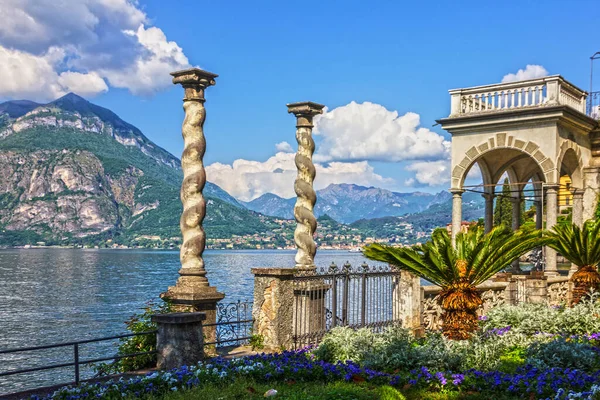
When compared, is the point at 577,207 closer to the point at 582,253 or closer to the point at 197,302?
the point at 582,253

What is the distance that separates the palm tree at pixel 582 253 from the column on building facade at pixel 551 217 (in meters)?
2.74

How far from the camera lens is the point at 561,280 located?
70.1 ft


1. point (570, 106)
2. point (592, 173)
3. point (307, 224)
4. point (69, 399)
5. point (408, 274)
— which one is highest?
point (570, 106)

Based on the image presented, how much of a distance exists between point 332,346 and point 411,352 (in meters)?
1.48

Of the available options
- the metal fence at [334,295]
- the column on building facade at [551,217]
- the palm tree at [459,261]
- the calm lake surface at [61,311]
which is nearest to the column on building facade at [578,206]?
the column on building facade at [551,217]

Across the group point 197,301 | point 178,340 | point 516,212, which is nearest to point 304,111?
point 197,301

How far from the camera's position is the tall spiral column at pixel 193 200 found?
13258 millimetres

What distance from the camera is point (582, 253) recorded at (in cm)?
1873

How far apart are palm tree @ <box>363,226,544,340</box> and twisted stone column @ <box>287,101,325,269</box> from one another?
11.7ft

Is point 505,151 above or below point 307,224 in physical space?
above

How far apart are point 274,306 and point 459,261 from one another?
3.56m

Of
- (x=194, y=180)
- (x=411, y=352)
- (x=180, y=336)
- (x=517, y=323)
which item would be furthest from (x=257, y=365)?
(x=517, y=323)

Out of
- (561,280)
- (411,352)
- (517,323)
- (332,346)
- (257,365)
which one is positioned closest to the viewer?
(257,365)

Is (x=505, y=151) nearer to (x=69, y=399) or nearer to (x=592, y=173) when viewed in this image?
(x=592, y=173)
